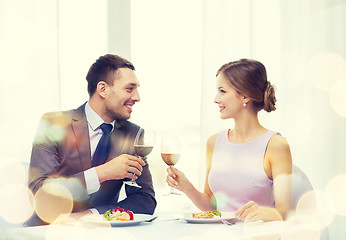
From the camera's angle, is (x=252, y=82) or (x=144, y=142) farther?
(x=252, y=82)

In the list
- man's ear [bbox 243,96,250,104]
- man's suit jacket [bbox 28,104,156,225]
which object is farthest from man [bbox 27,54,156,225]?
man's ear [bbox 243,96,250,104]

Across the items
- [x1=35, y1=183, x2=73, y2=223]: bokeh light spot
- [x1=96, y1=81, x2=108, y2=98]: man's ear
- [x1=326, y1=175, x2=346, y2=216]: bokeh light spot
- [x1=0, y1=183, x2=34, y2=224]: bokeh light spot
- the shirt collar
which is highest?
Result: [x1=96, y1=81, x2=108, y2=98]: man's ear

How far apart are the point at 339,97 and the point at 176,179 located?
6.87ft

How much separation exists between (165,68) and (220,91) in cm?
91

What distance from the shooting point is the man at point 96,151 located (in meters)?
1.72

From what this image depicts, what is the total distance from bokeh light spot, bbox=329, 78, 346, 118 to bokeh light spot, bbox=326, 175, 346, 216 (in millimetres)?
518

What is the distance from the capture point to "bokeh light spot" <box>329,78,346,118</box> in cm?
328

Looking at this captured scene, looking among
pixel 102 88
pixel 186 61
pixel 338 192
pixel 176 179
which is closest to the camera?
pixel 176 179

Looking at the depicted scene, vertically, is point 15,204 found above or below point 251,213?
below

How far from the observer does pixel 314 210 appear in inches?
76.0

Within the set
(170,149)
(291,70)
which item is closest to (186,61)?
(291,70)

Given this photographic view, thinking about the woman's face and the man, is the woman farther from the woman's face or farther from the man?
the man

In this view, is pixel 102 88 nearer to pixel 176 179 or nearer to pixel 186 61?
pixel 176 179

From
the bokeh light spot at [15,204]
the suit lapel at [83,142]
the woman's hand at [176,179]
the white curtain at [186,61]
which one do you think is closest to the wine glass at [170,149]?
the woman's hand at [176,179]
